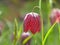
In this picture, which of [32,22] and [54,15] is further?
[54,15]

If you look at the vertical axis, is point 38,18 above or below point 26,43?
above

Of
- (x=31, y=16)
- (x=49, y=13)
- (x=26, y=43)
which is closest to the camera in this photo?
(x=31, y=16)

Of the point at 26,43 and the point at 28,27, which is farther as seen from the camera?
the point at 26,43

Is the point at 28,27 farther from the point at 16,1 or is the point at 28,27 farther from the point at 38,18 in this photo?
the point at 16,1

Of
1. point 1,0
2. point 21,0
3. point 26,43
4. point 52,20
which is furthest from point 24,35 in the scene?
point 21,0

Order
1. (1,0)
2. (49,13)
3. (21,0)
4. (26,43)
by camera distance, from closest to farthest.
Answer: (26,43), (49,13), (1,0), (21,0)

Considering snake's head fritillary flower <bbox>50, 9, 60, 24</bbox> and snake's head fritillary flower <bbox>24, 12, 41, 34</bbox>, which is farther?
snake's head fritillary flower <bbox>50, 9, 60, 24</bbox>

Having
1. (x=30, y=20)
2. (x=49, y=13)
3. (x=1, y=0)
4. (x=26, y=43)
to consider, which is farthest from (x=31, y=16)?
(x=1, y=0)

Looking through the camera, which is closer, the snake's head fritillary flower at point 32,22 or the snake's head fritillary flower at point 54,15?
the snake's head fritillary flower at point 32,22
